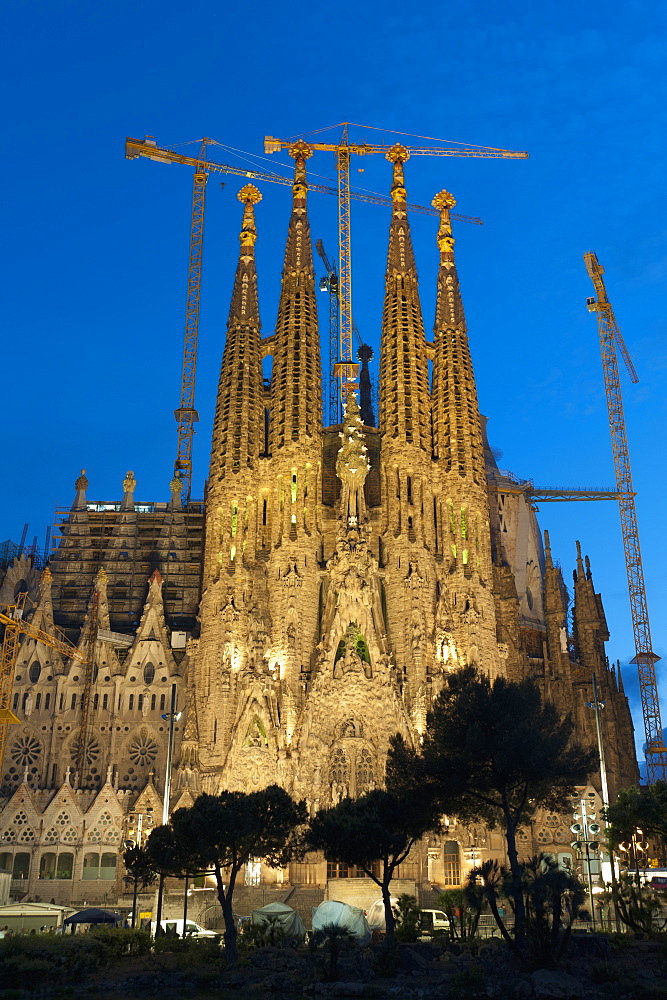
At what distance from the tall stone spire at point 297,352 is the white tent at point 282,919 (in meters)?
40.3

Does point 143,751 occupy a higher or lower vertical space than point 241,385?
lower

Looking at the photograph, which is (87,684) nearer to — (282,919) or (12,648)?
(12,648)

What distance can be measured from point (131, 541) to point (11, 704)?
2039 cm

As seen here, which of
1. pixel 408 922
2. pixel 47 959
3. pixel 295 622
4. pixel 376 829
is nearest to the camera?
pixel 47 959

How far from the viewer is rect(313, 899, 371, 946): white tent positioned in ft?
134

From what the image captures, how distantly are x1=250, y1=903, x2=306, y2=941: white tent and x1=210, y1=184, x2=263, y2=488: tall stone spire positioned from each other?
130ft

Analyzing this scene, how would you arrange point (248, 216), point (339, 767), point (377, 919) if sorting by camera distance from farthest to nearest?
point (248, 216) → point (339, 767) → point (377, 919)

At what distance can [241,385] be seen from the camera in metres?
82.2

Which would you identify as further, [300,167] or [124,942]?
[300,167]

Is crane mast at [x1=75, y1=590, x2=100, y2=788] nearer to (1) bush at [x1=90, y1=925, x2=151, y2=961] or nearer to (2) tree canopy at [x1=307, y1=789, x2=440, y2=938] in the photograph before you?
(1) bush at [x1=90, y1=925, x2=151, y2=961]

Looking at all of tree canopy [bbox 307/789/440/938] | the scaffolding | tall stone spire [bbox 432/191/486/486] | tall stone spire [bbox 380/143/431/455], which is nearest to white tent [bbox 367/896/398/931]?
tree canopy [bbox 307/789/440/938]

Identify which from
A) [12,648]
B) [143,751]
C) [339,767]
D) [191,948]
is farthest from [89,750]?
[191,948]

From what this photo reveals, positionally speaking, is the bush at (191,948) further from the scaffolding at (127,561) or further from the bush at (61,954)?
the scaffolding at (127,561)

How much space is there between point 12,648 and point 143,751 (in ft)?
40.4
